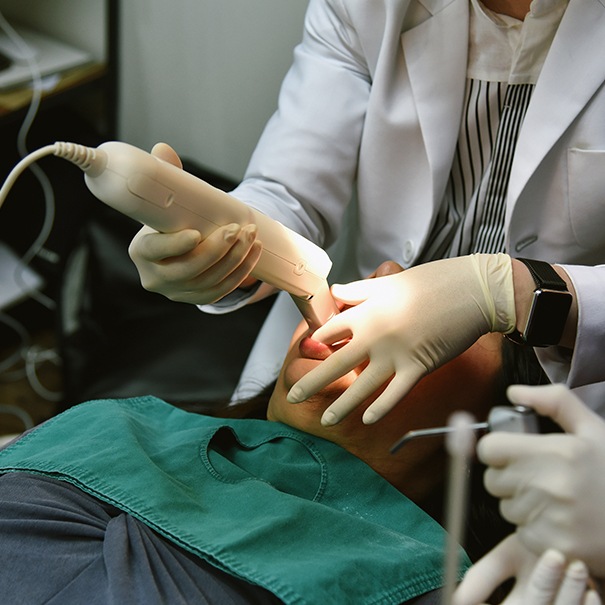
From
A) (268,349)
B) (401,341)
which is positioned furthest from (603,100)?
(268,349)

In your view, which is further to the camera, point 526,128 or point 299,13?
point 299,13

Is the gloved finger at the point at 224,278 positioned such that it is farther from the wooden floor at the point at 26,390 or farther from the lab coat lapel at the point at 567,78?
the wooden floor at the point at 26,390

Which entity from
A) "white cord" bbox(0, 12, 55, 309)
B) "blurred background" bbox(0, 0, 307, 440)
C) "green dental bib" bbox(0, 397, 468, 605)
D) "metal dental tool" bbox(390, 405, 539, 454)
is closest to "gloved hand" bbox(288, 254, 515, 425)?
"green dental bib" bbox(0, 397, 468, 605)

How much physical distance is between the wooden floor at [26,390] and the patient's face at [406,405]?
125 centimetres

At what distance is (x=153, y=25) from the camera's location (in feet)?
6.93

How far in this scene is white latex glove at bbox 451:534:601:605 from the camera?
74 centimetres

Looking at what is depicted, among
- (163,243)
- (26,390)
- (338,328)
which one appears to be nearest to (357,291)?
(338,328)

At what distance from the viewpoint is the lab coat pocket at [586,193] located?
4.23 ft

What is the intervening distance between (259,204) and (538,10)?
0.51 meters

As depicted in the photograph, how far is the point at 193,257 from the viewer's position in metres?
1.07

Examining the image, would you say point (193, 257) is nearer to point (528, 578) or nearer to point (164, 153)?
point (164, 153)

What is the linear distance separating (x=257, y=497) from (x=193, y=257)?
1.06 feet

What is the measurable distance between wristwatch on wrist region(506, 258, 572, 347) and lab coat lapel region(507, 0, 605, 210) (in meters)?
0.21

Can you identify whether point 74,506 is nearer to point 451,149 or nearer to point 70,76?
point 451,149
